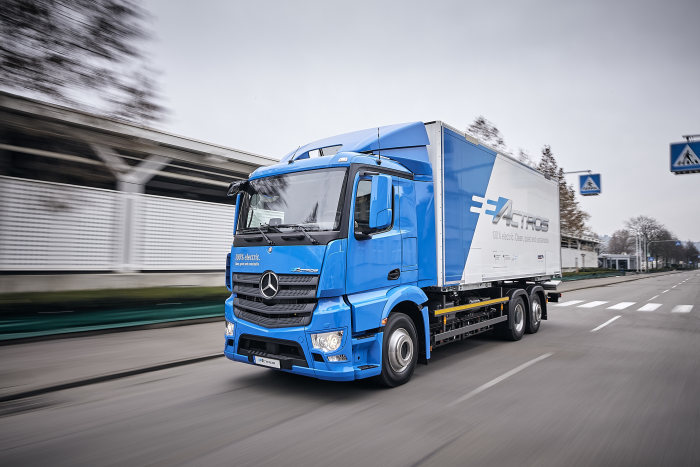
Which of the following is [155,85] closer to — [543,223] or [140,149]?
[140,149]

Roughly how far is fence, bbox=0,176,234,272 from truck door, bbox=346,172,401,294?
4.69m

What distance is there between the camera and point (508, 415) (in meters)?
4.20

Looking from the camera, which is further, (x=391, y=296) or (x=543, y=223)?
(x=543, y=223)

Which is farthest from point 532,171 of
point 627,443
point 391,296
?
point 627,443

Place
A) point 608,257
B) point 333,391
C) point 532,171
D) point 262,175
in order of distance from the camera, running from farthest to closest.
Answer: point 608,257, point 532,171, point 262,175, point 333,391

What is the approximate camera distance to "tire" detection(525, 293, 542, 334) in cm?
913

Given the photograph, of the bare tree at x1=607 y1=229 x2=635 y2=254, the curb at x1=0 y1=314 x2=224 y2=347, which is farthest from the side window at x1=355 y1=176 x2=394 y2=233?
the bare tree at x1=607 y1=229 x2=635 y2=254

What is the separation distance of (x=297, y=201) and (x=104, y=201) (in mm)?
9502

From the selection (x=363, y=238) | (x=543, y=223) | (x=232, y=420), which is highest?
(x=543, y=223)

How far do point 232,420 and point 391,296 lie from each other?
2.18 metres

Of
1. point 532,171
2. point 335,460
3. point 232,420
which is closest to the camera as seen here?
point 335,460

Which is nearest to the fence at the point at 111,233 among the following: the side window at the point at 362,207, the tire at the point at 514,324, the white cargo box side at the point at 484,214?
the side window at the point at 362,207

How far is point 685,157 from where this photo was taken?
1301cm

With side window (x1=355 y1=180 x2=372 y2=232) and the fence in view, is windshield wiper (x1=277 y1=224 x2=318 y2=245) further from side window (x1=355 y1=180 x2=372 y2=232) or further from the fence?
the fence
